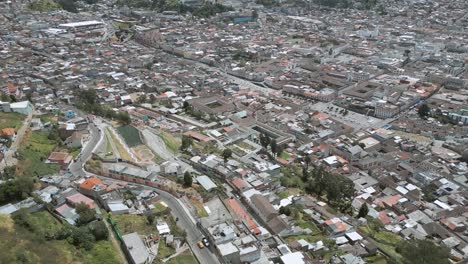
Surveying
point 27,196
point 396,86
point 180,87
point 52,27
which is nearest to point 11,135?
point 27,196

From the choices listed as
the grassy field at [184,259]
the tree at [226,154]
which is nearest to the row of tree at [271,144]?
the tree at [226,154]

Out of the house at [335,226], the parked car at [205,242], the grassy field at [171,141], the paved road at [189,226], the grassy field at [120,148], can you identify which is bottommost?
the grassy field at [171,141]

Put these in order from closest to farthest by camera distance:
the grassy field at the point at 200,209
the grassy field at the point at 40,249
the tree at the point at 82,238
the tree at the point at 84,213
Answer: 1. the grassy field at the point at 40,249
2. the tree at the point at 82,238
3. the tree at the point at 84,213
4. the grassy field at the point at 200,209

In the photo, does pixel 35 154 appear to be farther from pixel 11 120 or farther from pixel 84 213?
pixel 84 213

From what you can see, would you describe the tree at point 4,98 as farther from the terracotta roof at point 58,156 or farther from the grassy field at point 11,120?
the terracotta roof at point 58,156

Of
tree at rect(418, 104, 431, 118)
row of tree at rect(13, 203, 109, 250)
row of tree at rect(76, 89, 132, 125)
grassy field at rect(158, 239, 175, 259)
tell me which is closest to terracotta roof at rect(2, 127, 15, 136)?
row of tree at rect(76, 89, 132, 125)

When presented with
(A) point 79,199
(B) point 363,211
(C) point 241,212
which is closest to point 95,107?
(A) point 79,199

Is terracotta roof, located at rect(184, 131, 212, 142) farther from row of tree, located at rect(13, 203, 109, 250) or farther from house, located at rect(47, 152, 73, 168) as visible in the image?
row of tree, located at rect(13, 203, 109, 250)
